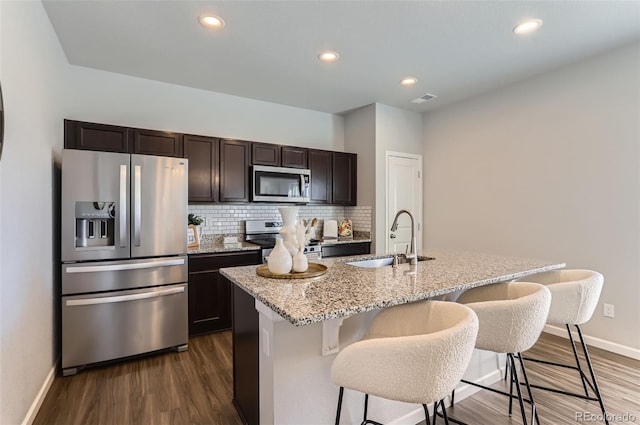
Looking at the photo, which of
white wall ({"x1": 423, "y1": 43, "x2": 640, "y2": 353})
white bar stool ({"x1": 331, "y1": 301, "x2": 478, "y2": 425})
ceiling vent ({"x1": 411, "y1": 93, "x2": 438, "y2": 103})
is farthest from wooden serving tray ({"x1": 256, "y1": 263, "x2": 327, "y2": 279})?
ceiling vent ({"x1": 411, "y1": 93, "x2": 438, "y2": 103})

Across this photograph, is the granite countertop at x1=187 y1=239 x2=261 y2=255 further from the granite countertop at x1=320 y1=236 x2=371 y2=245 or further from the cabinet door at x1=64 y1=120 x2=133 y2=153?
the cabinet door at x1=64 y1=120 x2=133 y2=153

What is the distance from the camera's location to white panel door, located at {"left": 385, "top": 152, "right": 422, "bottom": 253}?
4473mm

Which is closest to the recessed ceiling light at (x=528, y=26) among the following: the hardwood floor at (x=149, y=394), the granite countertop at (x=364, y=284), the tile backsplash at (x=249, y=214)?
the granite countertop at (x=364, y=284)

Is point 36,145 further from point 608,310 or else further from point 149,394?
point 608,310

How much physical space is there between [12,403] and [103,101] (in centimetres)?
275

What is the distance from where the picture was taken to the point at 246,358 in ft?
5.92

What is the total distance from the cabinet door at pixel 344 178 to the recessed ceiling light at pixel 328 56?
156 cm

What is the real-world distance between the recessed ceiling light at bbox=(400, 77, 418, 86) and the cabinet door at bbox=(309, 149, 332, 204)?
131 cm

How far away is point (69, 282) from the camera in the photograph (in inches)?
97.6

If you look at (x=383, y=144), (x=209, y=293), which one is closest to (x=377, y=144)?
(x=383, y=144)

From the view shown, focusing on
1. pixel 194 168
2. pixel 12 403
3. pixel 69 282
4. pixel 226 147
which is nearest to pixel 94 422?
pixel 12 403

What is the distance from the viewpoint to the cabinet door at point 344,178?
14.7 feet

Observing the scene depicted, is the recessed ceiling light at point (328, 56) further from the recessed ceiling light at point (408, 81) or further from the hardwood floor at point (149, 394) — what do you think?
the hardwood floor at point (149, 394)

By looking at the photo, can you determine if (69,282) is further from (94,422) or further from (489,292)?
(489,292)
